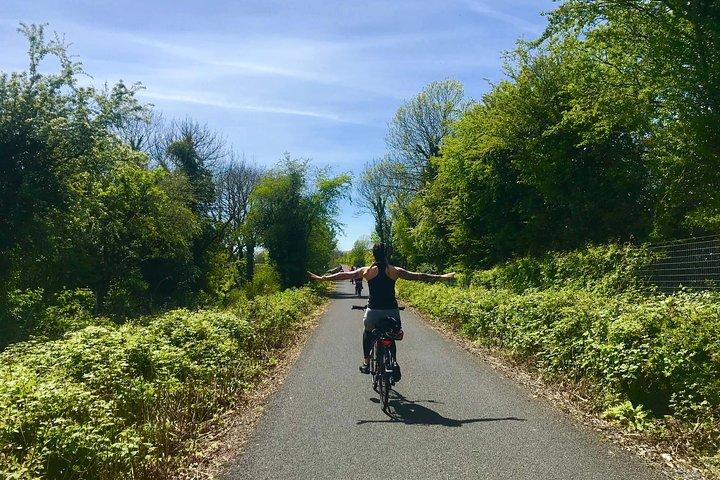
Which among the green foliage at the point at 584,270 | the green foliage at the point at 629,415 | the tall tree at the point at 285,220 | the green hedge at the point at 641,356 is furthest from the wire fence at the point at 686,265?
the tall tree at the point at 285,220

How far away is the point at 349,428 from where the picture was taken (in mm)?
5406

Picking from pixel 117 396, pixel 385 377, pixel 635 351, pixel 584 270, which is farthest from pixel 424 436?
pixel 584 270

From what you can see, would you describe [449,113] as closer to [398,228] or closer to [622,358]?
[398,228]

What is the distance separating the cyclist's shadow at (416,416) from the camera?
5578 mm

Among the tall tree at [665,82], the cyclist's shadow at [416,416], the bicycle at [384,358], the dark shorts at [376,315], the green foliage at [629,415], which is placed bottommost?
the cyclist's shadow at [416,416]

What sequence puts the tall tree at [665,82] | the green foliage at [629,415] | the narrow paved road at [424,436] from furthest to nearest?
the tall tree at [665,82] < the green foliage at [629,415] < the narrow paved road at [424,436]

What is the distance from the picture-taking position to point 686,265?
9062 mm

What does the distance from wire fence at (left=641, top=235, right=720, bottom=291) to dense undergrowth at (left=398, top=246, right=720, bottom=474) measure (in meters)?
0.41

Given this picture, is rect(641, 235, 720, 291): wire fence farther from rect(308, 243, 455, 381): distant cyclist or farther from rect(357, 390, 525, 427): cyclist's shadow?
rect(308, 243, 455, 381): distant cyclist

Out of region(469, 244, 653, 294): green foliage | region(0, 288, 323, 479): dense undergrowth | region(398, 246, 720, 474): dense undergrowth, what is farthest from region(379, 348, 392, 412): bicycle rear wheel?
region(469, 244, 653, 294): green foliage

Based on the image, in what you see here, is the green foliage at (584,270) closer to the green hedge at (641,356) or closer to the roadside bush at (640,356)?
the roadside bush at (640,356)

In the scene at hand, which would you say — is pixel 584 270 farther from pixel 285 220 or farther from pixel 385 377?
pixel 285 220

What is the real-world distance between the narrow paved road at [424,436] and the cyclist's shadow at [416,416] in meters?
0.01

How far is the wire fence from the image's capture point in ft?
27.3
